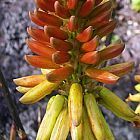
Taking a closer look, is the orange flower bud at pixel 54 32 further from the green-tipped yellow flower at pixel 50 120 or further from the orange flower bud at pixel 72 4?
the green-tipped yellow flower at pixel 50 120

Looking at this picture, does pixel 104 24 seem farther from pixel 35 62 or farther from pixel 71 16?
pixel 35 62

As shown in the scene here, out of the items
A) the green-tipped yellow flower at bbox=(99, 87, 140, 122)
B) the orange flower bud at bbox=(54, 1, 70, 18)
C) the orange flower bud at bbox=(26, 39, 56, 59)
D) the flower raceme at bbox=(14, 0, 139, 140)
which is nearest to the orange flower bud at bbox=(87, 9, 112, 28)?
the flower raceme at bbox=(14, 0, 139, 140)

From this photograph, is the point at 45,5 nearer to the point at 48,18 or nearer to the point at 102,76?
the point at 48,18

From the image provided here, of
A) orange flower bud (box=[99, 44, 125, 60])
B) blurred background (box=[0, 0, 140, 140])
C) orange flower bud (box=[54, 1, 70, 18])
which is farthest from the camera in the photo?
blurred background (box=[0, 0, 140, 140])

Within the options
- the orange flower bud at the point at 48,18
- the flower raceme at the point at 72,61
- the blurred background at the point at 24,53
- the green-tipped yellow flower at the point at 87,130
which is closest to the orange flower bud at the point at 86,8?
the flower raceme at the point at 72,61

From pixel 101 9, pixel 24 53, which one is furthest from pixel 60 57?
pixel 24 53

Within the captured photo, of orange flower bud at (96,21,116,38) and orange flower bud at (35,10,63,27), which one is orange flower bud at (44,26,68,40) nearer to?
orange flower bud at (35,10,63,27)

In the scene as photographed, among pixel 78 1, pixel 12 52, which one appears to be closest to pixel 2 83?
pixel 78 1
